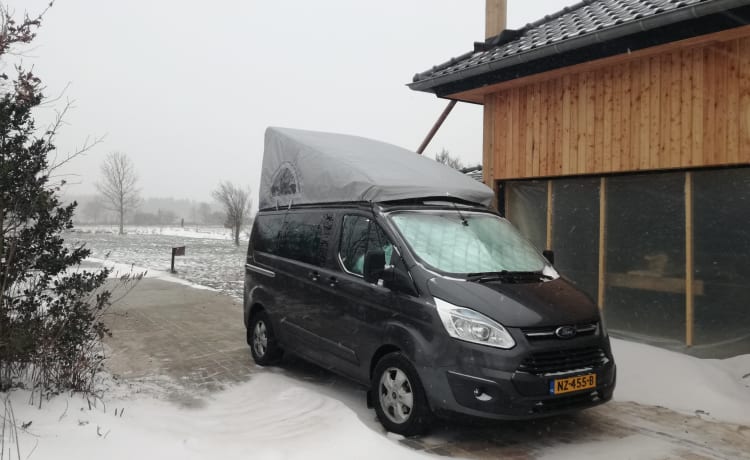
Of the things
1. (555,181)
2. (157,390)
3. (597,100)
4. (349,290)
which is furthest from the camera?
(555,181)

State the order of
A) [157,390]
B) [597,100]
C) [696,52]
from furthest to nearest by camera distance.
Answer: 1. [597,100]
2. [696,52]
3. [157,390]

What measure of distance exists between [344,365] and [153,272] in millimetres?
13327

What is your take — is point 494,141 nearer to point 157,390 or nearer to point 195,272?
point 157,390

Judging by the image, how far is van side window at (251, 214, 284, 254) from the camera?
21.8 ft

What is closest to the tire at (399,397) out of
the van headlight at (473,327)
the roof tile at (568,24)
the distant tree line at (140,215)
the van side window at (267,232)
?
the van headlight at (473,327)

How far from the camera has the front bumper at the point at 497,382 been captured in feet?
12.8

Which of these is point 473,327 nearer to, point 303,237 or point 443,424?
point 443,424

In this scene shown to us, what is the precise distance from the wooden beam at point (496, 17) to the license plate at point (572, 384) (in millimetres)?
7765

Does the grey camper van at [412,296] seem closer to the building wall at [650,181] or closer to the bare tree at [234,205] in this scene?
the building wall at [650,181]

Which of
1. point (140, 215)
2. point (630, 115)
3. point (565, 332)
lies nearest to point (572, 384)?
point (565, 332)

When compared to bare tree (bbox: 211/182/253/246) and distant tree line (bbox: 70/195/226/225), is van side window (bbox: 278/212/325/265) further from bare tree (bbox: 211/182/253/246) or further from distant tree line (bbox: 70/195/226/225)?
distant tree line (bbox: 70/195/226/225)

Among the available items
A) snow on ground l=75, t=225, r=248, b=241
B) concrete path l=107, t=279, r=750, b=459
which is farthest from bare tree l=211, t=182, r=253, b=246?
concrete path l=107, t=279, r=750, b=459

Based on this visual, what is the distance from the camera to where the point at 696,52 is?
6500mm

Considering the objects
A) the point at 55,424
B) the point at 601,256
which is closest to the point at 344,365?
the point at 55,424
